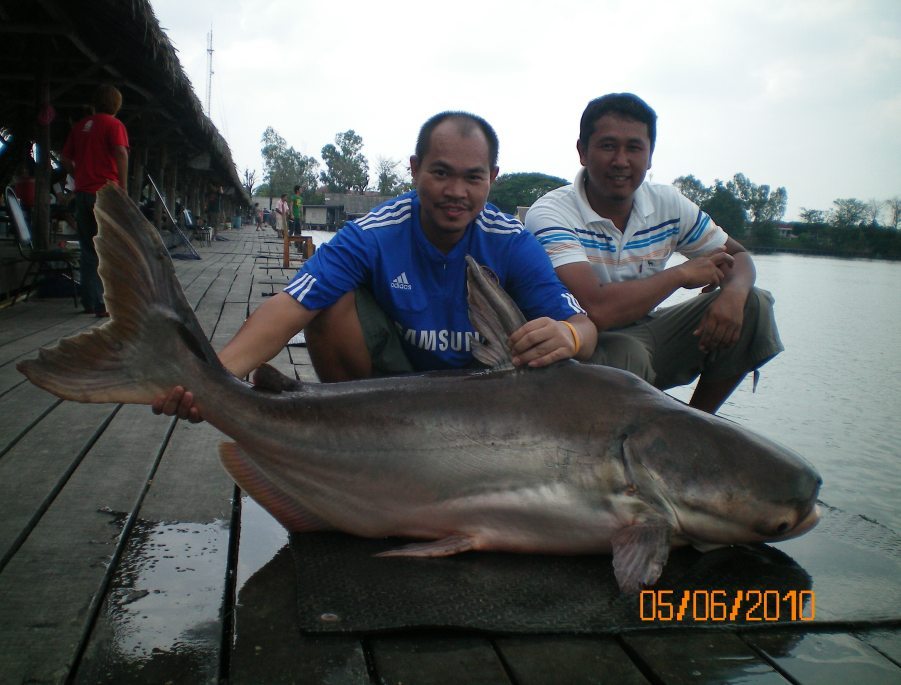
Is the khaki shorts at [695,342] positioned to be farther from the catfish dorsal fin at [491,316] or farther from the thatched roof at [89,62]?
the thatched roof at [89,62]

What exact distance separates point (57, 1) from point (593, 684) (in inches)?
288

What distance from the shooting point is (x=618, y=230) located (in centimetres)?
319

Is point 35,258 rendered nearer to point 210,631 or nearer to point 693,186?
point 210,631

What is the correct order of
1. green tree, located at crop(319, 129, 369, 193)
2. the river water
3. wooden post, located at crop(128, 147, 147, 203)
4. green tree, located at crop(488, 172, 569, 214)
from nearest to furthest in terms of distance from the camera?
the river water
wooden post, located at crop(128, 147, 147, 203)
green tree, located at crop(488, 172, 569, 214)
green tree, located at crop(319, 129, 369, 193)

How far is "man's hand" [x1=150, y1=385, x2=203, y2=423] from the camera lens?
189 centimetres

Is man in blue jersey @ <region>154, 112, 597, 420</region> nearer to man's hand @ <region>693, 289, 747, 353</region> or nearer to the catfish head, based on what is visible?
the catfish head

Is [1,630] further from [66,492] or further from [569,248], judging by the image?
[569,248]

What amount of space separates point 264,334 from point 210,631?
102 cm

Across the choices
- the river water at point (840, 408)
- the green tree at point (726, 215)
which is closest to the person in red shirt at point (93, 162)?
the river water at point (840, 408)

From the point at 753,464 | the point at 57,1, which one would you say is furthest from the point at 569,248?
the point at 57,1

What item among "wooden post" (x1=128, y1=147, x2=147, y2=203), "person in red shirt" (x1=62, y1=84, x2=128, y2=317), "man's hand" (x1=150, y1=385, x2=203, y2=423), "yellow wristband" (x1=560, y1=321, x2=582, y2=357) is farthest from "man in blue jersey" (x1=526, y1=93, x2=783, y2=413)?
"wooden post" (x1=128, y1=147, x2=147, y2=203)

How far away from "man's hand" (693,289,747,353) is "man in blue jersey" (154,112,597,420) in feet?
2.59

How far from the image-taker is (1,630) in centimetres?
145

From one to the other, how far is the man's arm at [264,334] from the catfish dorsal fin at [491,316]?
2.25 ft
